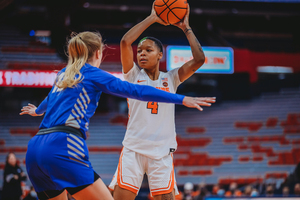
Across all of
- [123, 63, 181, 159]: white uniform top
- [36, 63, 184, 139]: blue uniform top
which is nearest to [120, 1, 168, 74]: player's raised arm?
[123, 63, 181, 159]: white uniform top

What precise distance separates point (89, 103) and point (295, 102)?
18258 mm

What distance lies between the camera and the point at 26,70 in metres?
13.0

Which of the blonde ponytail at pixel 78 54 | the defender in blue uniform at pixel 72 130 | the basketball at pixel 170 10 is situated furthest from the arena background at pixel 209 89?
the defender in blue uniform at pixel 72 130

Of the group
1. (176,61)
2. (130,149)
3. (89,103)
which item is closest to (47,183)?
(89,103)

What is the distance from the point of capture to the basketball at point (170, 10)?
3.82m

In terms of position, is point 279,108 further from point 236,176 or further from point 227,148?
point 236,176

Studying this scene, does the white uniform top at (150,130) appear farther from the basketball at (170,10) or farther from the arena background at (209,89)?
the arena background at (209,89)

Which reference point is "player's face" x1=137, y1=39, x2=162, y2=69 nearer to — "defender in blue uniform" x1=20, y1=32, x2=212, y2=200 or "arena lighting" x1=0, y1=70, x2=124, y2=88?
"defender in blue uniform" x1=20, y1=32, x2=212, y2=200

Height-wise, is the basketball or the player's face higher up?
the basketball

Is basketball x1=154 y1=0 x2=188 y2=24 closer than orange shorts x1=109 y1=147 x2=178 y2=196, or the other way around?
orange shorts x1=109 y1=147 x2=178 y2=196

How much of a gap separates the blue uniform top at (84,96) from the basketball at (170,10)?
1.60 metres

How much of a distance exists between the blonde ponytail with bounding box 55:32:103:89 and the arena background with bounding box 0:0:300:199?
1019 centimetres

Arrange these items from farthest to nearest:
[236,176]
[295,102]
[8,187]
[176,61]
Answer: [295,102]
[236,176]
[176,61]
[8,187]

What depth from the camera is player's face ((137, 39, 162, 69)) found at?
3730 mm
